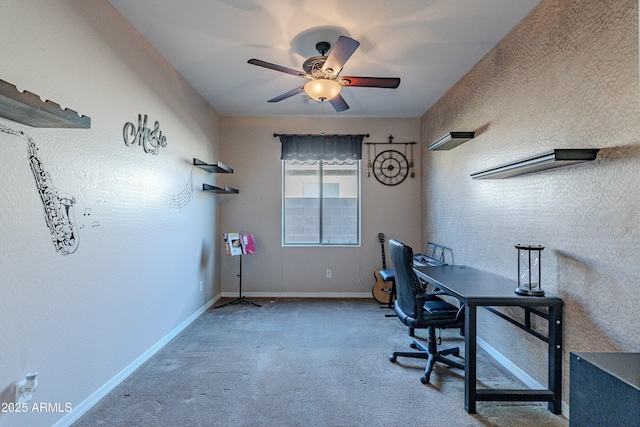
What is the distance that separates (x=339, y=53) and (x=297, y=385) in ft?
7.88

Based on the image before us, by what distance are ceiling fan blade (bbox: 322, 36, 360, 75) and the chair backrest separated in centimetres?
140

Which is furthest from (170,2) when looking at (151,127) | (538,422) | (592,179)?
(538,422)

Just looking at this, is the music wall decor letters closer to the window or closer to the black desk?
the window

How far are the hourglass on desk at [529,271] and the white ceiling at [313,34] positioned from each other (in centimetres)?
172

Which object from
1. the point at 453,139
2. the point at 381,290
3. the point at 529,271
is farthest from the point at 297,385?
the point at 453,139

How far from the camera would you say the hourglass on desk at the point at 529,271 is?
6.54ft

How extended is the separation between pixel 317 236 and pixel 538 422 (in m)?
3.35

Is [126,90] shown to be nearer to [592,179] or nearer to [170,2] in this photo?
[170,2]

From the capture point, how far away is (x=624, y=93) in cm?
158

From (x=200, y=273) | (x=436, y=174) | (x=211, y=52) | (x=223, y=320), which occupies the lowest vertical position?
(x=223, y=320)

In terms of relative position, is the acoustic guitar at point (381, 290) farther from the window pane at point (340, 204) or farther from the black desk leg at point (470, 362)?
the black desk leg at point (470, 362)

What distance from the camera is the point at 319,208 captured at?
189 inches

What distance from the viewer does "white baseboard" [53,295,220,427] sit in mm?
1818

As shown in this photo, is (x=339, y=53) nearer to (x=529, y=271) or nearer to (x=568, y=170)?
(x=568, y=170)
